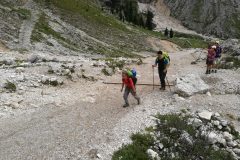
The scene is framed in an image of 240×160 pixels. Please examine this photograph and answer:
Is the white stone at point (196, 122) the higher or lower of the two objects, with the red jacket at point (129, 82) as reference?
lower

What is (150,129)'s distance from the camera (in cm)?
1978

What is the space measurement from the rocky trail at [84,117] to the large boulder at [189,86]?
1.31 ft

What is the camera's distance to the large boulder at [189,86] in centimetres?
2503

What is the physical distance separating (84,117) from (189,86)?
808 centimetres

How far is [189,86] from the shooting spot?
25562mm

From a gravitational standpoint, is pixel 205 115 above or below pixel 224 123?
above

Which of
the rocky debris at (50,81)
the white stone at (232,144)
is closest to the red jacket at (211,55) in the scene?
the rocky debris at (50,81)

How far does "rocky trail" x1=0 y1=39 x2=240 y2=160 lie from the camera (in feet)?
58.4

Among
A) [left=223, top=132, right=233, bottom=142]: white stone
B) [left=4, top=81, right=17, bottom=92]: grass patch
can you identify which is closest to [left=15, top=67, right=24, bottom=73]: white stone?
[left=4, top=81, right=17, bottom=92]: grass patch

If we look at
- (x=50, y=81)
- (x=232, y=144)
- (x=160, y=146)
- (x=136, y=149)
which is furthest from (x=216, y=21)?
(x=136, y=149)

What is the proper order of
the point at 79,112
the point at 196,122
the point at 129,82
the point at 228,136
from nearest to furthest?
the point at 228,136 < the point at 196,122 < the point at 79,112 < the point at 129,82

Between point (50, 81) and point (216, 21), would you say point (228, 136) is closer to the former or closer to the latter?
point (50, 81)

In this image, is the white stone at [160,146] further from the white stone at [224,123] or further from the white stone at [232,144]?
the white stone at [224,123]

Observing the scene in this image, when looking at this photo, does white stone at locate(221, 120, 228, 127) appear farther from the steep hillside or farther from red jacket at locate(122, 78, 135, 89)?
the steep hillside
